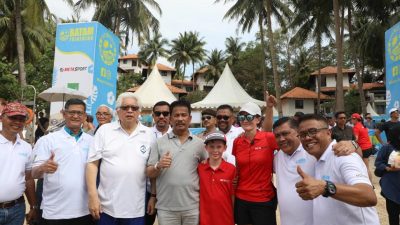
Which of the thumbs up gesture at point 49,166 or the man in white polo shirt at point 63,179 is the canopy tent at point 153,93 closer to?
the man in white polo shirt at point 63,179

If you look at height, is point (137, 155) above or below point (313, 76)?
below

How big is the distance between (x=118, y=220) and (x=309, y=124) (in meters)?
1.92

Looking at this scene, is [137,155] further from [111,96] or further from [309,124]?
[111,96]

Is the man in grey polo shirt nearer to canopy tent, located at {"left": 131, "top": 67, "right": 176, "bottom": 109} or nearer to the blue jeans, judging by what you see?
the blue jeans

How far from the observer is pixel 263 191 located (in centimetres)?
338

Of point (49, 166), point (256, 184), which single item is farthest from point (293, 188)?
point (49, 166)

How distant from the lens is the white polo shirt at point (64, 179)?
310 cm

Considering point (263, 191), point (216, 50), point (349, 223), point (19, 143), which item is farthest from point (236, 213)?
point (216, 50)

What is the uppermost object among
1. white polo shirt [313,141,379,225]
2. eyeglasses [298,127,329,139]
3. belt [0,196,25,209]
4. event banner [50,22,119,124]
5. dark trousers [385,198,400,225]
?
event banner [50,22,119,124]

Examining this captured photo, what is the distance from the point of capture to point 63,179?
3107 millimetres

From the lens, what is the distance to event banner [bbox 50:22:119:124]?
980 centimetres

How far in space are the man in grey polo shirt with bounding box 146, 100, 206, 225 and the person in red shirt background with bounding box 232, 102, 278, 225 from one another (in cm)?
46

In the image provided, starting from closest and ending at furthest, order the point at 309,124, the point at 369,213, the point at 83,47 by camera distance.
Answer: the point at 369,213 < the point at 309,124 < the point at 83,47

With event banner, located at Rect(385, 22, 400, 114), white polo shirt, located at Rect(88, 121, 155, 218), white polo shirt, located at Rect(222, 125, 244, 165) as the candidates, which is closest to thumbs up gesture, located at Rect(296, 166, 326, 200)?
white polo shirt, located at Rect(88, 121, 155, 218)
